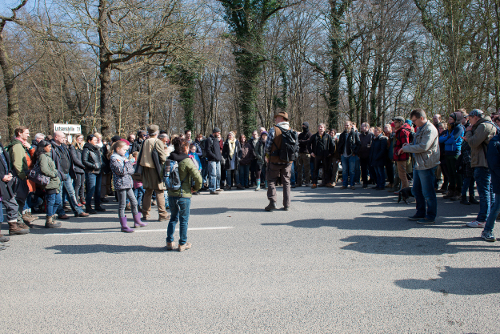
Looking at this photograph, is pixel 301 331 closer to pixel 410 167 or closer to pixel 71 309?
pixel 71 309

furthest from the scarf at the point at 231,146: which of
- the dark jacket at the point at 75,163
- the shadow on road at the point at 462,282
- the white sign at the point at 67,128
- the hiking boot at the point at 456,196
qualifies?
the shadow on road at the point at 462,282

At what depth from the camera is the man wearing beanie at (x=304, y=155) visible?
11625 millimetres

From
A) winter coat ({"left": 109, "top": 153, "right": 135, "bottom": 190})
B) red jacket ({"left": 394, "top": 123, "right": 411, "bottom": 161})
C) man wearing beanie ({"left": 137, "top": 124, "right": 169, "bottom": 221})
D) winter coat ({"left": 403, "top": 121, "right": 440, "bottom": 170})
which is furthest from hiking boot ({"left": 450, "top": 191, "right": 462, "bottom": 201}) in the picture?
winter coat ({"left": 109, "top": 153, "right": 135, "bottom": 190})

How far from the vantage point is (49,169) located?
6961 millimetres

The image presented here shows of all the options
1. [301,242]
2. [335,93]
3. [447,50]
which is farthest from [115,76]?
[301,242]

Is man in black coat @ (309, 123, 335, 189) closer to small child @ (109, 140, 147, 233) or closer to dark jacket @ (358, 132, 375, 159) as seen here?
dark jacket @ (358, 132, 375, 159)

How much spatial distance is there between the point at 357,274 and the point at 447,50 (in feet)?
40.5

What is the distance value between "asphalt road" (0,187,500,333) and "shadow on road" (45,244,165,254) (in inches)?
0.7

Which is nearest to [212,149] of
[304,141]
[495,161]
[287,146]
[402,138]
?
[304,141]

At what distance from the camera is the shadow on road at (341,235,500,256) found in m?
4.95

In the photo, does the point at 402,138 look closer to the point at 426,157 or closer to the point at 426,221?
the point at 426,157

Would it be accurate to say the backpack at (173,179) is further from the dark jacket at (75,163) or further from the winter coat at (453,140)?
the winter coat at (453,140)

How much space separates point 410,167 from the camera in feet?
31.1

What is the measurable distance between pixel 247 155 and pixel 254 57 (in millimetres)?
13027
